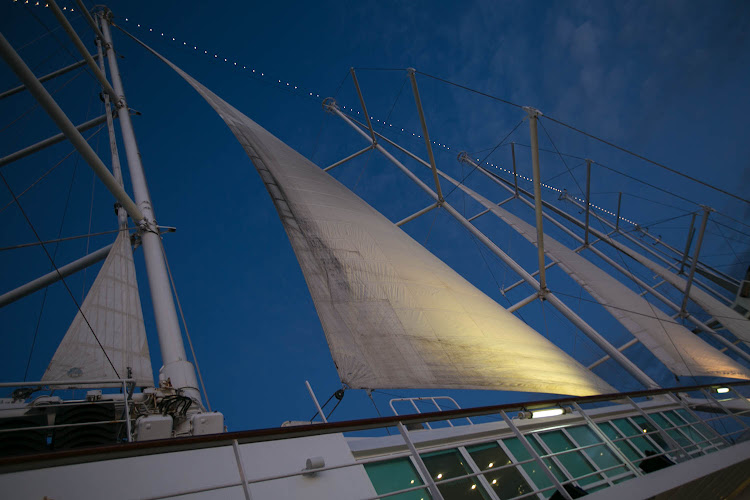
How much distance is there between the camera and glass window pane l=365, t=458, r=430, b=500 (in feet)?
12.0

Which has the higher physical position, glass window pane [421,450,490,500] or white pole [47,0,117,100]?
white pole [47,0,117,100]

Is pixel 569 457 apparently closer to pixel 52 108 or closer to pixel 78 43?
pixel 52 108

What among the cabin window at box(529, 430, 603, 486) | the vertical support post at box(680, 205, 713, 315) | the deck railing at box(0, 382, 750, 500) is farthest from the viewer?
A: the vertical support post at box(680, 205, 713, 315)

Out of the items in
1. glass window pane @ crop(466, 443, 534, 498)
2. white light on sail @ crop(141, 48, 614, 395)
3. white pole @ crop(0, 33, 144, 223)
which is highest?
white pole @ crop(0, 33, 144, 223)

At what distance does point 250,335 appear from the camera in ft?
419

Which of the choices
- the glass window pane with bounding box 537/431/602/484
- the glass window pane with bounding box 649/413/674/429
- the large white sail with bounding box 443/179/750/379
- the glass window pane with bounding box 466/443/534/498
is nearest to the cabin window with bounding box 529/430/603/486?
the glass window pane with bounding box 537/431/602/484

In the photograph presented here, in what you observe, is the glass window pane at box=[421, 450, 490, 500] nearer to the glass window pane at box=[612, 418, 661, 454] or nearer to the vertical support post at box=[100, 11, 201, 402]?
the vertical support post at box=[100, 11, 201, 402]

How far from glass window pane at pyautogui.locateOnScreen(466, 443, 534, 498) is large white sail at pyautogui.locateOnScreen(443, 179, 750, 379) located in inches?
240

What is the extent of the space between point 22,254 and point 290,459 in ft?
201

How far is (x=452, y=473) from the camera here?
436cm

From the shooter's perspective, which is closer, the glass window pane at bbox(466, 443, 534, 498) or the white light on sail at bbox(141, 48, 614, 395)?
the white light on sail at bbox(141, 48, 614, 395)

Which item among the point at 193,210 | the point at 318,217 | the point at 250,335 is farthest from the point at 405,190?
the point at 318,217

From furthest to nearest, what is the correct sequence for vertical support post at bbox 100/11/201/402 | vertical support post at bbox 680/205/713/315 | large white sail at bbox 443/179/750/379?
vertical support post at bbox 680/205/713/315, large white sail at bbox 443/179/750/379, vertical support post at bbox 100/11/201/402

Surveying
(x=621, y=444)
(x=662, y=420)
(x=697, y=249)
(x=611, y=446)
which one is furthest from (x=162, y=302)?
(x=697, y=249)
